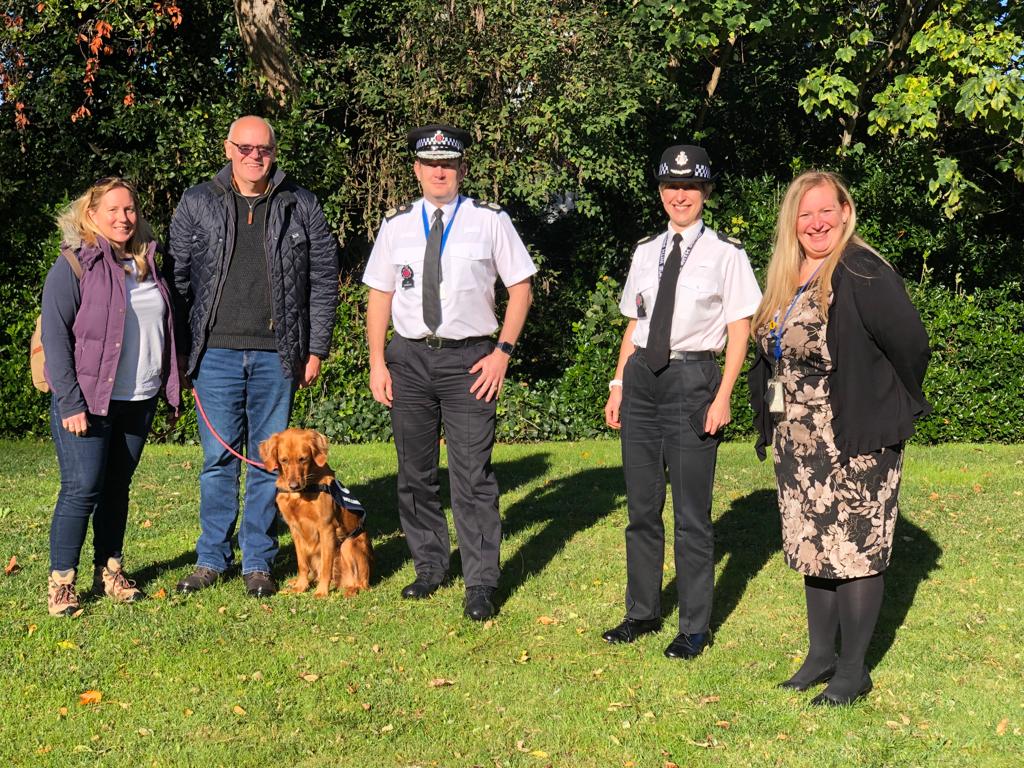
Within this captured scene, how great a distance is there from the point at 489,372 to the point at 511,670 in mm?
1492

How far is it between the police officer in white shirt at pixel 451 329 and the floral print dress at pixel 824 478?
1614 millimetres

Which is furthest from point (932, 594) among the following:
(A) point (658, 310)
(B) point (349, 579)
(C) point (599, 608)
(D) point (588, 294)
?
(D) point (588, 294)

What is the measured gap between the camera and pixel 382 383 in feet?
19.0

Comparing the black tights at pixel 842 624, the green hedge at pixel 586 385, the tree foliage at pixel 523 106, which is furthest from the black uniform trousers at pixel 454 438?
the tree foliage at pixel 523 106

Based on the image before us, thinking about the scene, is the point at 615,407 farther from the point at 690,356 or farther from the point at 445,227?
the point at 445,227

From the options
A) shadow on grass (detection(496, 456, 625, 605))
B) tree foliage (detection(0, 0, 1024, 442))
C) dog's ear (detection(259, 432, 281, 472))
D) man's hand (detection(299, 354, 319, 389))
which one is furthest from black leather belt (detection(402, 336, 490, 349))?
tree foliage (detection(0, 0, 1024, 442))

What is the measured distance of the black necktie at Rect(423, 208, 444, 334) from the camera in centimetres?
550

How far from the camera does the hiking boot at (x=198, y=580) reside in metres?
6.05

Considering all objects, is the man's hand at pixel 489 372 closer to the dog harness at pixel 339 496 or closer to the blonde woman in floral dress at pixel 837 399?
the dog harness at pixel 339 496

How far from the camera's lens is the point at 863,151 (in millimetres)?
13781

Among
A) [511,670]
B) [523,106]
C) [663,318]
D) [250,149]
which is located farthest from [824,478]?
[523,106]

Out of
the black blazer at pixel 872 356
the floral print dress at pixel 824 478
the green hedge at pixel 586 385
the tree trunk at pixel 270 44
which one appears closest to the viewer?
the black blazer at pixel 872 356

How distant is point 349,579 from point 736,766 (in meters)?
2.69

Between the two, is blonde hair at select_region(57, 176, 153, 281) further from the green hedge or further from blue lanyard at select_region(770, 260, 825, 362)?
the green hedge
